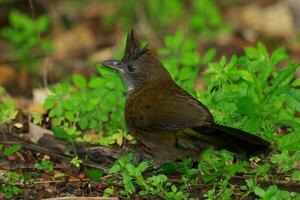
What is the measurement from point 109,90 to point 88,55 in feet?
14.6

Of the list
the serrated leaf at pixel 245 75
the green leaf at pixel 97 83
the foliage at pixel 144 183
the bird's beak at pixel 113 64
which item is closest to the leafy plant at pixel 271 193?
the foliage at pixel 144 183

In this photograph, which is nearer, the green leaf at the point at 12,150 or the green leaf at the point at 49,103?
the green leaf at the point at 12,150

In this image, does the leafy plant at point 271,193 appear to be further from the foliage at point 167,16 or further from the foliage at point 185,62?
the foliage at point 167,16

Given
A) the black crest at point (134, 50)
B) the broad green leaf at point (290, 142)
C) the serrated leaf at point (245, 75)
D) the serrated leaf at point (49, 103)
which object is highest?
the black crest at point (134, 50)

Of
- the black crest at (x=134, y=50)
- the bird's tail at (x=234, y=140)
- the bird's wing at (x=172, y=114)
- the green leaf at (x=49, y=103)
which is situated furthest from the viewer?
the black crest at (x=134, y=50)

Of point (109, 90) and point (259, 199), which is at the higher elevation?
point (109, 90)

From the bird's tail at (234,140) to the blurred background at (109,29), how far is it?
3820 millimetres

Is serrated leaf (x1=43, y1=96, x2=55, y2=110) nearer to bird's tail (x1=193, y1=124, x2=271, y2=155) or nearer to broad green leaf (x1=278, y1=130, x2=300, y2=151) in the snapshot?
bird's tail (x1=193, y1=124, x2=271, y2=155)

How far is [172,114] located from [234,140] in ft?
1.63

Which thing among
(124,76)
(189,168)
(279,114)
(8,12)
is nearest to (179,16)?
(8,12)

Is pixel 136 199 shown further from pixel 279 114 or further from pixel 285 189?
pixel 279 114

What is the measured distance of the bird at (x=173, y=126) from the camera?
446 cm

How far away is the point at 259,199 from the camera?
4199 mm

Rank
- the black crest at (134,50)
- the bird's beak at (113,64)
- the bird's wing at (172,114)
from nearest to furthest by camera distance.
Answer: the bird's wing at (172,114), the black crest at (134,50), the bird's beak at (113,64)
